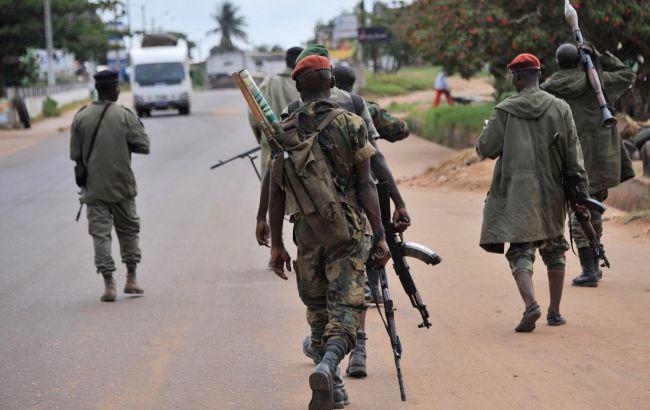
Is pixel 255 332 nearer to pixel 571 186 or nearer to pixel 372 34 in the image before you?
pixel 571 186

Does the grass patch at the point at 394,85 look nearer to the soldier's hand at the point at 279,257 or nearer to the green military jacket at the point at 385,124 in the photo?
the green military jacket at the point at 385,124

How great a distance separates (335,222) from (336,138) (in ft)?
1.27

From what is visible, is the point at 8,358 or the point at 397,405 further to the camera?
the point at 8,358

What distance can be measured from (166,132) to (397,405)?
29.2 meters

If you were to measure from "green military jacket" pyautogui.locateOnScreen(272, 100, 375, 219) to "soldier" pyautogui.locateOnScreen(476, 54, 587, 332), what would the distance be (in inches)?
82.5

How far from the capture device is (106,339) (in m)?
7.78

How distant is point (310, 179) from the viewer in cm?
540

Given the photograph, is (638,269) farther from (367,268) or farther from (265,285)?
(367,268)

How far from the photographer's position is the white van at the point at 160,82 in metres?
44.8

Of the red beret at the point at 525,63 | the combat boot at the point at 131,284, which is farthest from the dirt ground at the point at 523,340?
the combat boot at the point at 131,284

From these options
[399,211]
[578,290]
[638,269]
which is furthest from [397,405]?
[638,269]

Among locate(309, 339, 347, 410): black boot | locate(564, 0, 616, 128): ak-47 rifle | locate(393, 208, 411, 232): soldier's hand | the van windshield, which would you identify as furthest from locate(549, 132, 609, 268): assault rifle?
the van windshield

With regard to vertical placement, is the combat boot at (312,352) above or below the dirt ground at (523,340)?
above

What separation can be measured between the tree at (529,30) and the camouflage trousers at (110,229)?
10220mm
